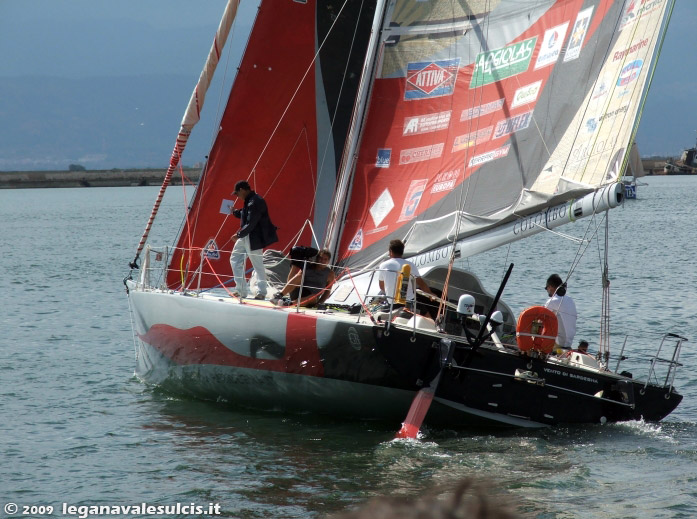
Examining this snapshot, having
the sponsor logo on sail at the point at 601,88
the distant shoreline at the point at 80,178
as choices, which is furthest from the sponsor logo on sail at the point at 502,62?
the distant shoreline at the point at 80,178

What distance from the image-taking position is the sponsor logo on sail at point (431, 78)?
14016 millimetres

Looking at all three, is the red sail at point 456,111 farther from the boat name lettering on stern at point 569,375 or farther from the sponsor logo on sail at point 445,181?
the boat name lettering on stern at point 569,375

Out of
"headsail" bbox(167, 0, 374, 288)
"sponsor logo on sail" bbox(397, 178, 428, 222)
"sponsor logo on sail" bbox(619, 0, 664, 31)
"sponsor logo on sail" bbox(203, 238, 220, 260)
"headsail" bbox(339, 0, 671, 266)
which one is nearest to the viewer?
"sponsor logo on sail" bbox(619, 0, 664, 31)

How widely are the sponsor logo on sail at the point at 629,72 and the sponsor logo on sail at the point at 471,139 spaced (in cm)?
191

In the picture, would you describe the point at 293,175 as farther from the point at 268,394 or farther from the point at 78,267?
the point at 78,267

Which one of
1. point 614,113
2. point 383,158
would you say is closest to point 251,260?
point 383,158

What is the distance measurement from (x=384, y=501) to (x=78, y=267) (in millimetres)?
32612

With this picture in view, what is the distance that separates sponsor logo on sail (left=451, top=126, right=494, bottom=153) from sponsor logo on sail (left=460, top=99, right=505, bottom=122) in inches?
9.0

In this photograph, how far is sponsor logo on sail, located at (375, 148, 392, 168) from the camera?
14.3m

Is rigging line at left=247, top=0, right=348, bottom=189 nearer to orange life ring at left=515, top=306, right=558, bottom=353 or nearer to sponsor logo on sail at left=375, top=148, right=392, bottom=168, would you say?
sponsor logo on sail at left=375, top=148, right=392, bottom=168

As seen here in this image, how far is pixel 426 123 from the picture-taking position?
46.1 ft

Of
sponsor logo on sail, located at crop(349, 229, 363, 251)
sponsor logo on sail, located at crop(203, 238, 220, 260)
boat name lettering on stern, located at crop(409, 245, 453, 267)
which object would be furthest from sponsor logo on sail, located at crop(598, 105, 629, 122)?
sponsor logo on sail, located at crop(203, 238, 220, 260)

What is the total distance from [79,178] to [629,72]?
112m

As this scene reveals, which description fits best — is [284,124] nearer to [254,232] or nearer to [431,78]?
[431,78]
